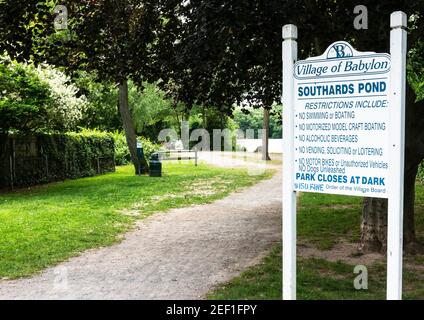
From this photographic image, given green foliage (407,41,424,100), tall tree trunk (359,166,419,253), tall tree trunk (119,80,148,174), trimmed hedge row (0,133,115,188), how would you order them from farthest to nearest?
tall tree trunk (119,80,148,174)
trimmed hedge row (0,133,115,188)
green foliage (407,41,424,100)
tall tree trunk (359,166,419,253)

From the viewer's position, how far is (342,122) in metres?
4.46

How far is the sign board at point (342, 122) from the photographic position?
14.0 feet

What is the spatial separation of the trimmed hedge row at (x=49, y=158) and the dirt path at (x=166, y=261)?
25.4 ft

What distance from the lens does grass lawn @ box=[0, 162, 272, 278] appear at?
8.55m

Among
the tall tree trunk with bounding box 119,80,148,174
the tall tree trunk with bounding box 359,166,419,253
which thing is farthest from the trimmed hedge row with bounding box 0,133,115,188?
the tall tree trunk with bounding box 359,166,419,253

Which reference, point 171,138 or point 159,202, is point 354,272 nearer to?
point 159,202

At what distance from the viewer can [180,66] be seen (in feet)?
25.3

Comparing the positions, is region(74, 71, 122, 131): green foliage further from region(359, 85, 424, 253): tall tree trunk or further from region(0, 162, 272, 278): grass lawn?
region(359, 85, 424, 253): tall tree trunk

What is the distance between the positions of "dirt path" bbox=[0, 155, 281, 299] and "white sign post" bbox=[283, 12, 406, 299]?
222 cm

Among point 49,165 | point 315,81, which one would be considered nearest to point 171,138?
point 49,165

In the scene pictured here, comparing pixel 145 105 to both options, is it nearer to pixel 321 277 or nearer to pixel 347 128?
pixel 321 277

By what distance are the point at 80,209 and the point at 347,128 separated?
32.4 ft

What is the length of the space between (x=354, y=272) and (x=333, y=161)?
306cm

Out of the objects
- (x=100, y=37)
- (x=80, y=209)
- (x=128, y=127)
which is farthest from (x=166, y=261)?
(x=128, y=127)
